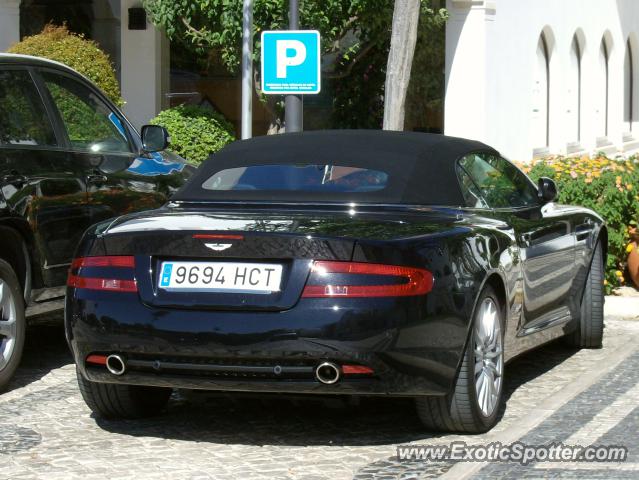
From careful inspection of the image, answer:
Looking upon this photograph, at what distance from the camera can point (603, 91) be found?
3212 centimetres

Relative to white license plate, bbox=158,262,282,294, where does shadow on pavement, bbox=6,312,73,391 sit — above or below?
below

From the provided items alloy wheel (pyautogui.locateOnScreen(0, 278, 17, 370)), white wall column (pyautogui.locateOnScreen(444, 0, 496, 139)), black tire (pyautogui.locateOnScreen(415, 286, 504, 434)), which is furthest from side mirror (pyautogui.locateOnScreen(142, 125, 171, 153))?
white wall column (pyautogui.locateOnScreen(444, 0, 496, 139))

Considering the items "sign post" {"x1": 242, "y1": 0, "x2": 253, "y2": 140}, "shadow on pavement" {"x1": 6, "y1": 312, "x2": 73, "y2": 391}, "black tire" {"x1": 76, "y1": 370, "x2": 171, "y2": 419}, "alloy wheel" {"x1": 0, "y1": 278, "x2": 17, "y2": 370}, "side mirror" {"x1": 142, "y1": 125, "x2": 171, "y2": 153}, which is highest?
"sign post" {"x1": 242, "y1": 0, "x2": 253, "y2": 140}

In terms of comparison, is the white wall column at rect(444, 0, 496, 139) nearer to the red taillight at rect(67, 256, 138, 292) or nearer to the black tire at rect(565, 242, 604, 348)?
the black tire at rect(565, 242, 604, 348)

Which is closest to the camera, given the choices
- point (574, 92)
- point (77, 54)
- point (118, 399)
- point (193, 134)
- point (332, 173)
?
point (118, 399)

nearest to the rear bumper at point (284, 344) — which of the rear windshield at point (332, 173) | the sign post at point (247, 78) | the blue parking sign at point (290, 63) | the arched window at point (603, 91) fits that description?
the rear windshield at point (332, 173)

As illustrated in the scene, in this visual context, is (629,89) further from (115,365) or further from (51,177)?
(115,365)

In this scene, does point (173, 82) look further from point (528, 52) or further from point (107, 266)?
point (107, 266)

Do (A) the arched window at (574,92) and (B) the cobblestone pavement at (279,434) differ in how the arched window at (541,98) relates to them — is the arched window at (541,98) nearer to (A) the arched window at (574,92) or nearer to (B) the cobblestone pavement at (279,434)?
(A) the arched window at (574,92)

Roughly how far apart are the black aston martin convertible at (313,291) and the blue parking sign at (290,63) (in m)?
5.56

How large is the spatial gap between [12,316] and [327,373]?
97.2 inches

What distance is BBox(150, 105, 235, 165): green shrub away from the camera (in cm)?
1803

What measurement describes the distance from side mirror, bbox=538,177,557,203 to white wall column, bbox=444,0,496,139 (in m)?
12.8

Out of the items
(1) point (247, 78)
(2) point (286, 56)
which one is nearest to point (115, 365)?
(2) point (286, 56)
